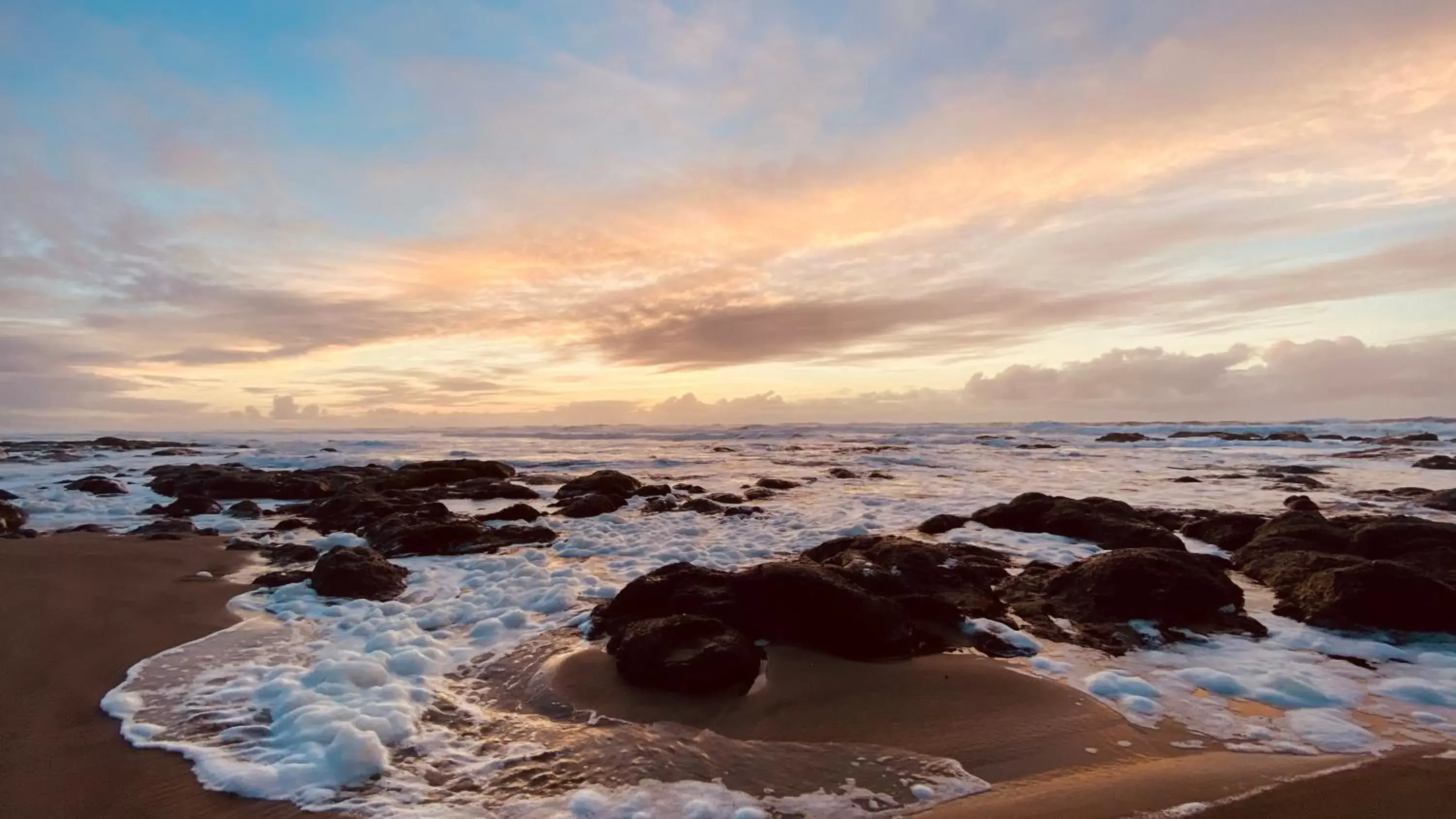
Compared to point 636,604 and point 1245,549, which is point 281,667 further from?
point 1245,549

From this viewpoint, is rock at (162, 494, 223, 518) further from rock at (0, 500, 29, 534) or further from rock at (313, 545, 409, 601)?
rock at (313, 545, 409, 601)

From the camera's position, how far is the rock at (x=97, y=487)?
17484mm

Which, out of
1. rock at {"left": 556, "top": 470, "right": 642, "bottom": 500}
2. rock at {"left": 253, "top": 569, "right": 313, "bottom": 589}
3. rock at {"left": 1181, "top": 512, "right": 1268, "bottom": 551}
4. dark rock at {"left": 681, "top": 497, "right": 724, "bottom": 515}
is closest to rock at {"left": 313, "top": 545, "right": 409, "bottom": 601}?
rock at {"left": 253, "top": 569, "right": 313, "bottom": 589}

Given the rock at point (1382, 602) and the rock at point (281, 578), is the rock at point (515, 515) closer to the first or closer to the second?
the rock at point (281, 578)

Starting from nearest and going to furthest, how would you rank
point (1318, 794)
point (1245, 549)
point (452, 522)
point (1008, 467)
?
point (1318, 794)
point (1245, 549)
point (452, 522)
point (1008, 467)

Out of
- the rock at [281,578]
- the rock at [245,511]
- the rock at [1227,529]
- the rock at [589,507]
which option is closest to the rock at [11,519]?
the rock at [245,511]

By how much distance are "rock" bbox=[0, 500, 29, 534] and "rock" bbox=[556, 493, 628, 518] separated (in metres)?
8.88

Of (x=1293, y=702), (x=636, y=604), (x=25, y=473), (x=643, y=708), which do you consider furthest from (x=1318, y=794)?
(x=25, y=473)

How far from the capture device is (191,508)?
566 inches

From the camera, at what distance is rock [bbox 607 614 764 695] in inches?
199

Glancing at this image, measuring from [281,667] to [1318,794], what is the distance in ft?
22.2

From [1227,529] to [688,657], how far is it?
364 inches

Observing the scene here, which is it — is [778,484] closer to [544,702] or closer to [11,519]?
[544,702]

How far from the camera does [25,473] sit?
78.2 ft
